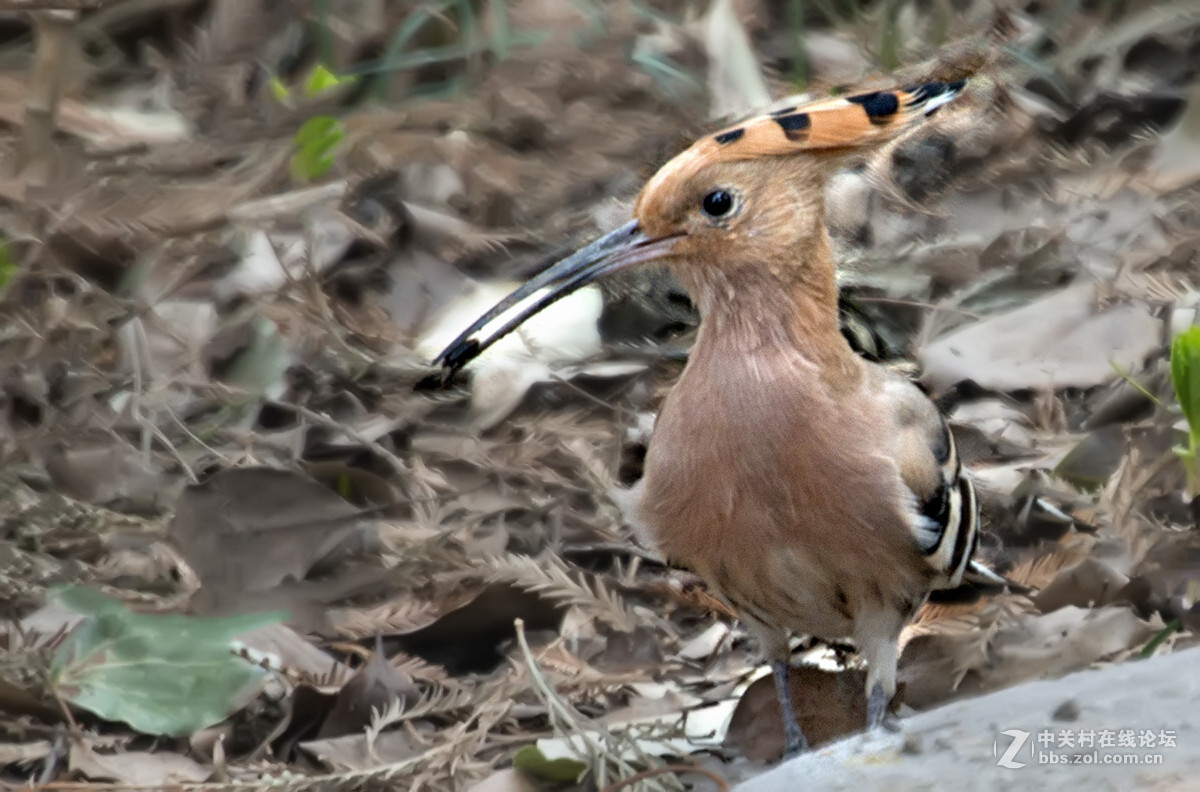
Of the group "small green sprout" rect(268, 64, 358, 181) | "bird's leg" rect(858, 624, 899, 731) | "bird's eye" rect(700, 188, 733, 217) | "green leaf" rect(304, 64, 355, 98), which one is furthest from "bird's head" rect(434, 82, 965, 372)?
"green leaf" rect(304, 64, 355, 98)

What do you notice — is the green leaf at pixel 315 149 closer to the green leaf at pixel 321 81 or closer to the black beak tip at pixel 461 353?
the green leaf at pixel 321 81

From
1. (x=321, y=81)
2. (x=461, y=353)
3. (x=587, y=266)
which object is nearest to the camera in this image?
(x=587, y=266)

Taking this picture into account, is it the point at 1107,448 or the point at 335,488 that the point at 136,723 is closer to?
the point at 335,488

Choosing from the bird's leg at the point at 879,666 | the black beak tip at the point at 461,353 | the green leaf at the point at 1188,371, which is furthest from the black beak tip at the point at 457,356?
the green leaf at the point at 1188,371

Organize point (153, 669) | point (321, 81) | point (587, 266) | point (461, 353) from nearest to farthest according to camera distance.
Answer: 1. point (587, 266)
2. point (153, 669)
3. point (461, 353)
4. point (321, 81)

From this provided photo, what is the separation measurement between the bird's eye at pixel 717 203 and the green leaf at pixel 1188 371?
1095 mm

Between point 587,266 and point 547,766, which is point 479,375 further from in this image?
point 547,766

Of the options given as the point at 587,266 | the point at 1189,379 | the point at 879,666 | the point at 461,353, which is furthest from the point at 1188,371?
the point at 461,353

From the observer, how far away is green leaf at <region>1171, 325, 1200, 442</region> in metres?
3.52

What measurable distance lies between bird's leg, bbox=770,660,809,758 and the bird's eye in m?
0.86

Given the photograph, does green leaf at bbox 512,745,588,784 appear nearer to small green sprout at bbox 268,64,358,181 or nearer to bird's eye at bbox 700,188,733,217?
bird's eye at bbox 700,188,733,217

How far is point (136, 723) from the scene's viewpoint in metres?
3.12

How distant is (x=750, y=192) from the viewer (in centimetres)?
298

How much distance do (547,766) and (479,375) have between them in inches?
57.5
